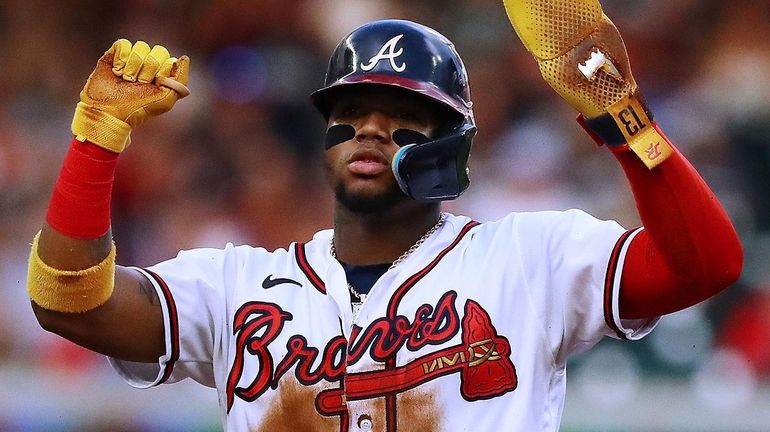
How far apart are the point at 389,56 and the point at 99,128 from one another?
2.30 feet

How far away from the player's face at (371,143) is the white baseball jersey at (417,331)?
0.56 feet

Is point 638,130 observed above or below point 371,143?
below

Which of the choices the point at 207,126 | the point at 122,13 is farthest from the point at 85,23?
the point at 207,126

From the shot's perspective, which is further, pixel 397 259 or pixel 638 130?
pixel 397 259

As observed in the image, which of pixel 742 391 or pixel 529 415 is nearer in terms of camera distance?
pixel 529 415

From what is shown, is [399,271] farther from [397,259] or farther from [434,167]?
[434,167]

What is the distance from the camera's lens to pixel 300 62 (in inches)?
267

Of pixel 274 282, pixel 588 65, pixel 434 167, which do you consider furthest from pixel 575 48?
pixel 274 282

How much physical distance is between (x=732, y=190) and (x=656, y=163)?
12.3 ft

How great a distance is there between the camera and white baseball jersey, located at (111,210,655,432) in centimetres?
263

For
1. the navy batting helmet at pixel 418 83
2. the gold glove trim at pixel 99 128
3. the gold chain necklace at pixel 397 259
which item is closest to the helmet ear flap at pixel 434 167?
the navy batting helmet at pixel 418 83

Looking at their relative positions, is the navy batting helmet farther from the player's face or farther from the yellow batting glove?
the yellow batting glove

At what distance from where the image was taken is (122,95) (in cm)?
264

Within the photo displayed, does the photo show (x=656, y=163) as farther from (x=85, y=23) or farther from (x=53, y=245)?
(x=85, y=23)
